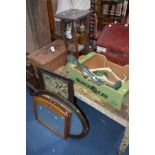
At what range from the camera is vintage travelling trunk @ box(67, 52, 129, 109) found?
3.49ft

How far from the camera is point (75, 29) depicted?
137 cm

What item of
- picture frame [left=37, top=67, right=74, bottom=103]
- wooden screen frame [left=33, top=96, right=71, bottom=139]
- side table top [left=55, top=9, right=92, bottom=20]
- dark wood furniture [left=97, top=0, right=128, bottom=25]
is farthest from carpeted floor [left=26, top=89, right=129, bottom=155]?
dark wood furniture [left=97, top=0, right=128, bottom=25]

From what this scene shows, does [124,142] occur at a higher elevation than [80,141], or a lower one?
higher

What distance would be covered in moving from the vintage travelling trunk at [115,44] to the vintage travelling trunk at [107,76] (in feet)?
0.36

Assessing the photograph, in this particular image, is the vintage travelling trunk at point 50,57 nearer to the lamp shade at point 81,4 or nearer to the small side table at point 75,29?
the small side table at point 75,29

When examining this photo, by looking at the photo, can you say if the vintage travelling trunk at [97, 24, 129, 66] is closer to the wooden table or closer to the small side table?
the small side table

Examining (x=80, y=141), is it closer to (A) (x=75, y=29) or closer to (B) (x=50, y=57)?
(B) (x=50, y=57)

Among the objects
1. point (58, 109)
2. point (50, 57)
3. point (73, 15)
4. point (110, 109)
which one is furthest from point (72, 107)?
point (73, 15)

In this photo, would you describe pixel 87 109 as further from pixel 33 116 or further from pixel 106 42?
pixel 106 42

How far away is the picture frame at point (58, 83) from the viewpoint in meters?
1.29

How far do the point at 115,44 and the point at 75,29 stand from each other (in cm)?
33

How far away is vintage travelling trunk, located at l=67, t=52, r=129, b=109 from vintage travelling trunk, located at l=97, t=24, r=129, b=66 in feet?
0.36
